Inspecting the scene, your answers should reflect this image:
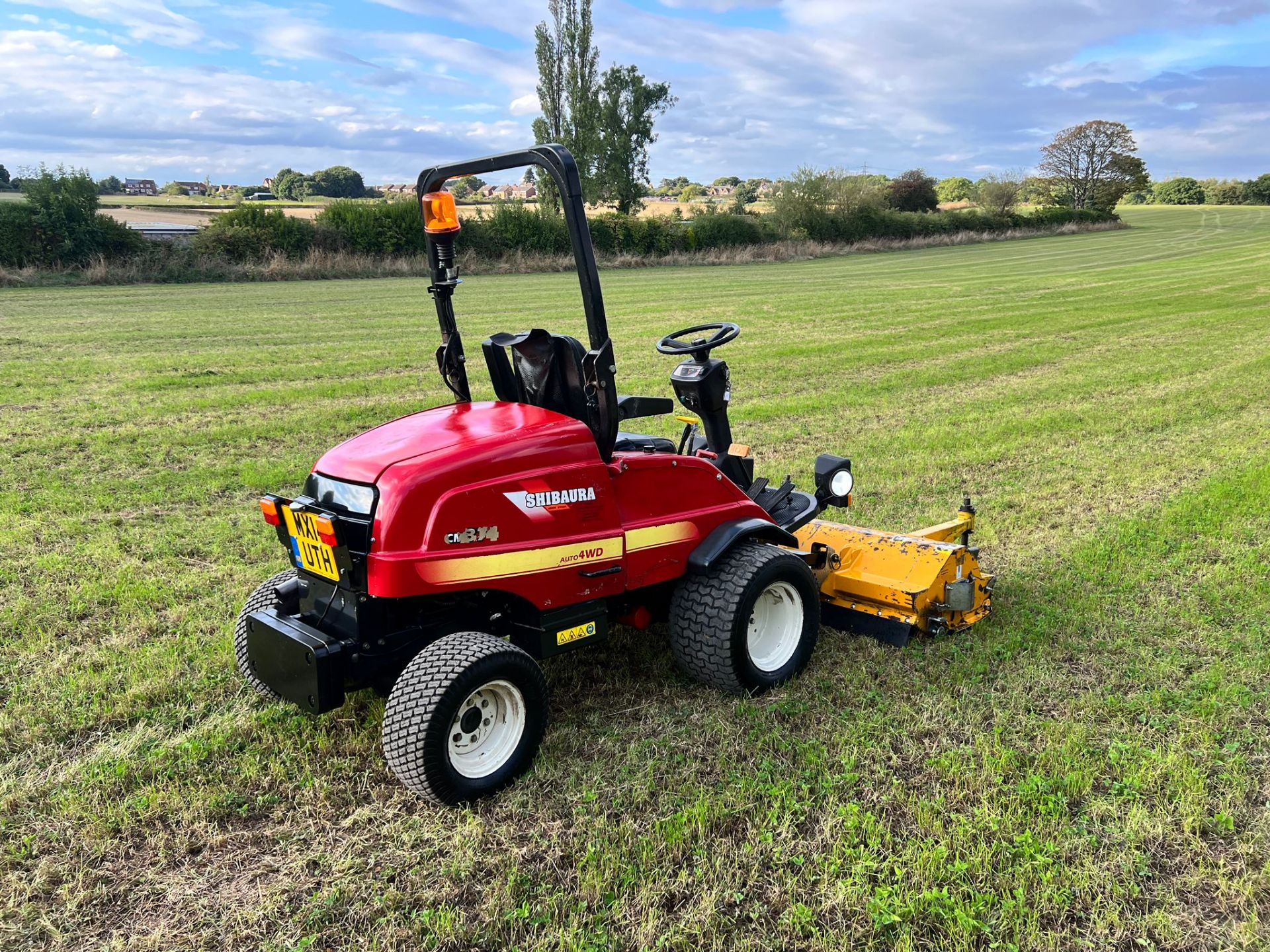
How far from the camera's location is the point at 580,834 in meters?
3.06

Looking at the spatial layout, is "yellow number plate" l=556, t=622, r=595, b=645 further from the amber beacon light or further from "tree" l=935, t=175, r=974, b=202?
"tree" l=935, t=175, r=974, b=202

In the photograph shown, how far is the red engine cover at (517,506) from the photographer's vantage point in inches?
127

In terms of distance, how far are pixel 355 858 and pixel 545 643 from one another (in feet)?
3.32

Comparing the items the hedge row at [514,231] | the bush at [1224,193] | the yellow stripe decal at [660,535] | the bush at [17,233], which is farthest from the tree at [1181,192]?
the yellow stripe decal at [660,535]

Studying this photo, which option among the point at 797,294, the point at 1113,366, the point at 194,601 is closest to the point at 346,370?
the point at 194,601

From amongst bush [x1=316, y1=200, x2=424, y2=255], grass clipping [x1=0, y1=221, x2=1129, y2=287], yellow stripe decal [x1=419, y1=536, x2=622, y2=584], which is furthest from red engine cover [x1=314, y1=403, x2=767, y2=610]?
bush [x1=316, y1=200, x2=424, y2=255]

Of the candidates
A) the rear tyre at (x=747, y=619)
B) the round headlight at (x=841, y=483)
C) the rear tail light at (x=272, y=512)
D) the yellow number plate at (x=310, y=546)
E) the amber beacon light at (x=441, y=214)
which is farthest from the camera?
the round headlight at (x=841, y=483)

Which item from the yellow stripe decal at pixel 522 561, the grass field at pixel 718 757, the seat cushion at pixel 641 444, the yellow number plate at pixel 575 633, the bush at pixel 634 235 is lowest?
the grass field at pixel 718 757

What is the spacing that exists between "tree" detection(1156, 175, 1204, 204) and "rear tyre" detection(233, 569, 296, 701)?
9773cm

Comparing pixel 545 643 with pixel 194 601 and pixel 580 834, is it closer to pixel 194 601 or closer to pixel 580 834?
pixel 580 834

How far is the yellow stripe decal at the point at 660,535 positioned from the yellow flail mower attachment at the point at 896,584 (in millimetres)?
1015

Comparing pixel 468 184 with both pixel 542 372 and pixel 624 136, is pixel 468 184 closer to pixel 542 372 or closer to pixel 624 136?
pixel 542 372

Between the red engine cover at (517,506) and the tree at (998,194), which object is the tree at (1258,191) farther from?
the red engine cover at (517,506)

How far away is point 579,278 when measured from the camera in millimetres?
3537
